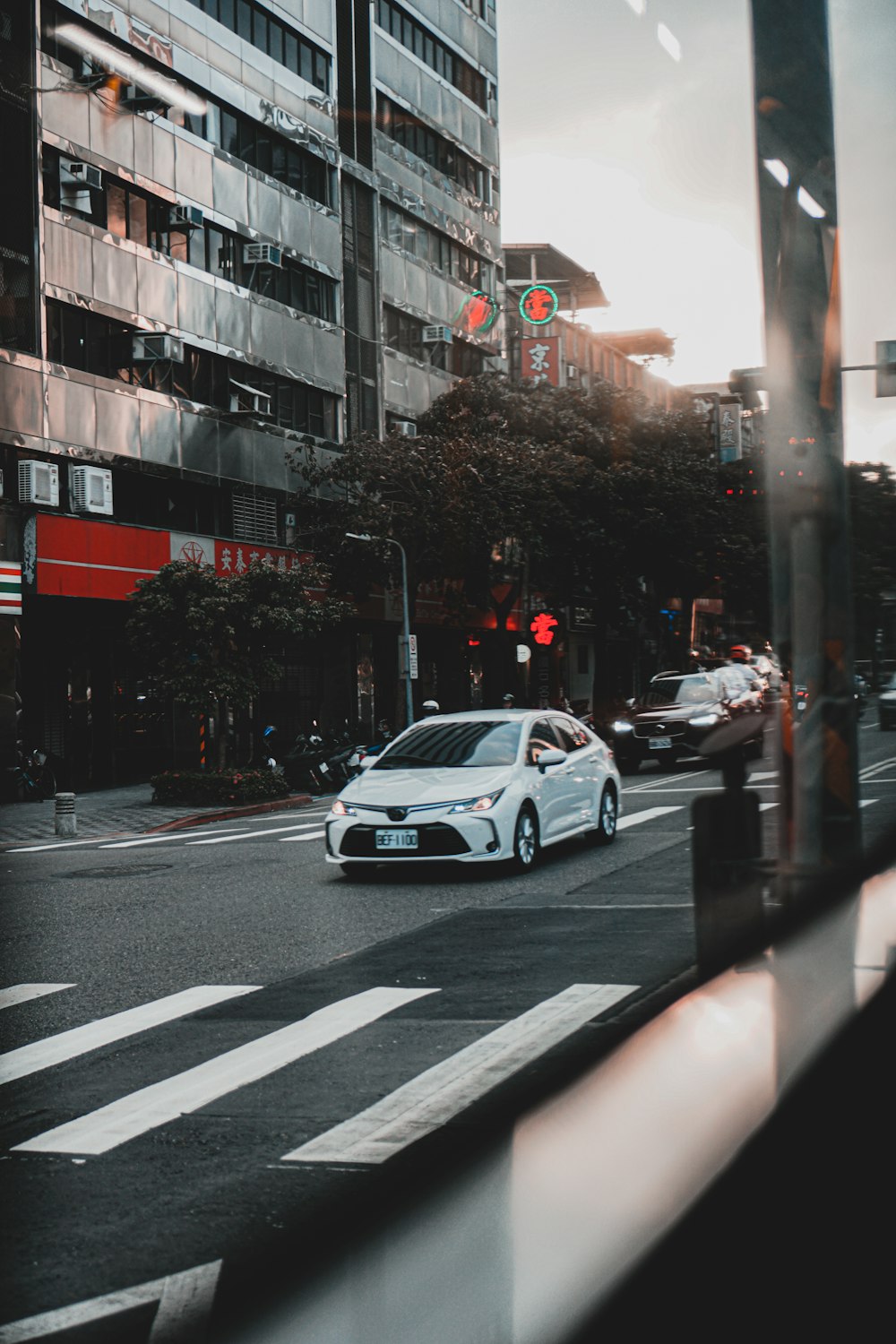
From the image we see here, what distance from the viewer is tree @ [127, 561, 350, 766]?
19.4 m

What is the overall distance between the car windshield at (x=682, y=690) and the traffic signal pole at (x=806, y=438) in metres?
0.20

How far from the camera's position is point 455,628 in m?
29.0

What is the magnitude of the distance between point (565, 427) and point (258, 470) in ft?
21.4

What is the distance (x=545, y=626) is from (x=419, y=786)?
4764 millimetres

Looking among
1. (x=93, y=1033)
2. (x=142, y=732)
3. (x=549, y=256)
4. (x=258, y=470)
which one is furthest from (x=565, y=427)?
(x=549, y=256)

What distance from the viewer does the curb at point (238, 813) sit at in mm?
17578

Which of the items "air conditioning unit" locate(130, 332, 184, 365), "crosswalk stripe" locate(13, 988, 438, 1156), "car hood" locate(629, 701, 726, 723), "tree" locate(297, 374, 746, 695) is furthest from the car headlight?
"air conditioning unit" locate(130, 332, 184, 365)

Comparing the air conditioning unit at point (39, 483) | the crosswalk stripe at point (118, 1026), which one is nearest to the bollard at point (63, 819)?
the air conditioning unit at point (39, 483)

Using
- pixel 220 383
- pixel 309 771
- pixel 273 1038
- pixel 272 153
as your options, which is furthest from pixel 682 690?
pixel 272 153

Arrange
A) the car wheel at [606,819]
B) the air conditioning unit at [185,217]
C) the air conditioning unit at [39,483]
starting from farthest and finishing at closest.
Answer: the air conditioning unit at [185,217]
the car wheel at [606,819]
the air conditioning unit at [39,483]

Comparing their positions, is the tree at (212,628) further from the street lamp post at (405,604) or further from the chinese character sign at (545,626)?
the chinese character sign at (545,626)

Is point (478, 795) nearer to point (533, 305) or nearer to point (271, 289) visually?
point (271, 289)

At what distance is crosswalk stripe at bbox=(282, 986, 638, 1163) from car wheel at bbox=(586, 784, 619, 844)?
20.6 feet

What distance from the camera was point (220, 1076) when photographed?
441 centimetres
